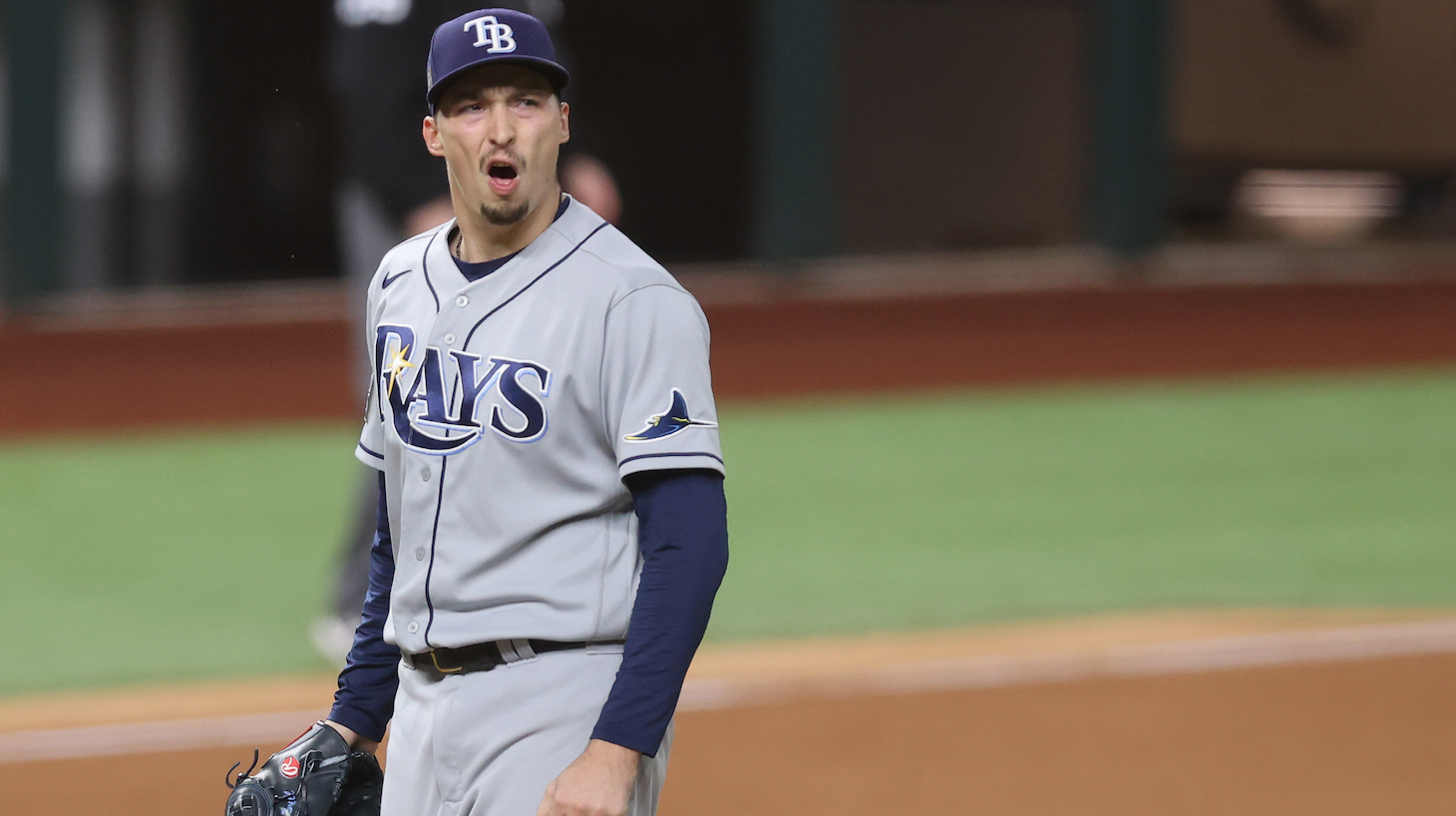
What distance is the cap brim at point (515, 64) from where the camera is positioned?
6.39 ft

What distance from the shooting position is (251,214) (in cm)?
989

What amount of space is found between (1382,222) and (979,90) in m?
2.86

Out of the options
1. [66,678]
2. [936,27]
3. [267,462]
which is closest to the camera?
[66,678]

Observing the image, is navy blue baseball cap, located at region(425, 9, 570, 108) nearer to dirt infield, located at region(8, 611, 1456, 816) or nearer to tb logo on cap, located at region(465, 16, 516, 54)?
tb logo on cap, located at region(465, 16, 516, 54)


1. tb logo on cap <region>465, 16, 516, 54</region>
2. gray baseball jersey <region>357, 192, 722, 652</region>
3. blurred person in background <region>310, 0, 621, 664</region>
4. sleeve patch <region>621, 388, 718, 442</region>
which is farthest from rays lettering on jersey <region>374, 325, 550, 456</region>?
blurred person in background <region>310, 0, 621, 664</region>

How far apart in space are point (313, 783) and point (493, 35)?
0.88m

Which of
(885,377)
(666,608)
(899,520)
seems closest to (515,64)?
(666,608)

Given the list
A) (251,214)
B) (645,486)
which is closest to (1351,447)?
(251,214)

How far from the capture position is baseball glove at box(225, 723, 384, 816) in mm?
2145

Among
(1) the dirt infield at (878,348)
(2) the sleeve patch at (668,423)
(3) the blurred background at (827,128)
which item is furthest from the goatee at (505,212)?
(3) the blurred background at (827,128)

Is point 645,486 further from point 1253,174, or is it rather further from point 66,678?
point 1253,174

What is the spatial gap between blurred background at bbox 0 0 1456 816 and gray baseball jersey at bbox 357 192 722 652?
2.00 m

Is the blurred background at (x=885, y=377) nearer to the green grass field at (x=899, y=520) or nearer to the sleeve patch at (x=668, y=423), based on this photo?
the green grass field at (x=899, y=520)

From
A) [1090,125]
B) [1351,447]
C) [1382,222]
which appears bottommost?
[1351,447]
